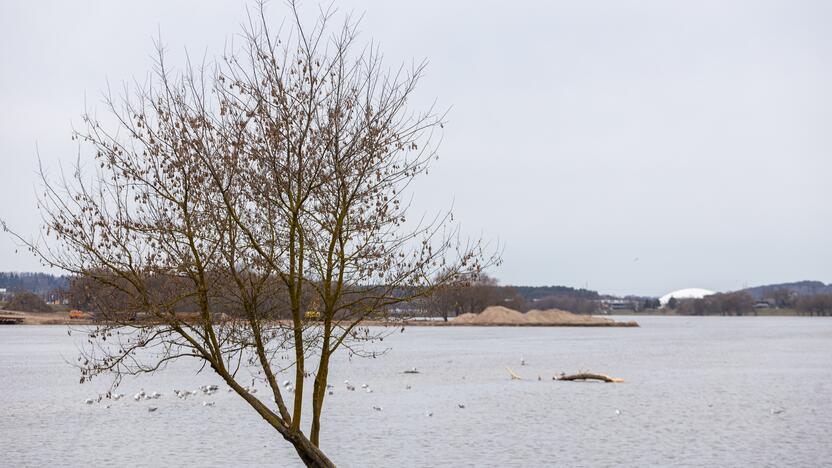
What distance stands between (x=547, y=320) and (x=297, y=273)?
18404cm

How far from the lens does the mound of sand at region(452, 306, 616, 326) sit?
182 meters

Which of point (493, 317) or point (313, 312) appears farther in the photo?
point (493, 317)

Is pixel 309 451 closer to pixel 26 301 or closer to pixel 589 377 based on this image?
pixel 589 377

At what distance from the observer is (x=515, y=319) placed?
614 feet

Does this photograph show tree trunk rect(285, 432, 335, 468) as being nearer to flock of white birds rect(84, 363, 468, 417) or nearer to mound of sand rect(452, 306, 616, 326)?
flock of white birds rect(84, 363, 468, 417)

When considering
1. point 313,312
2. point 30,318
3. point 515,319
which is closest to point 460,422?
point 313,312

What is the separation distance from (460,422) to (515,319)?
512ft

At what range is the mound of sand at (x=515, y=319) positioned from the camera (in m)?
182

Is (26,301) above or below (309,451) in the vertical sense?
above

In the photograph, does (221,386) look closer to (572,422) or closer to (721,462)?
(572,422)

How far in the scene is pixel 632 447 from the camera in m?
27.3

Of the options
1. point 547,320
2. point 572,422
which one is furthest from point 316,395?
point 547,320

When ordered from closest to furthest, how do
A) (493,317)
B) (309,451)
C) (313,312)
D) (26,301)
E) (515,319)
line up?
(313,312)
(309,451)
(26,301)
(493,317)
(515,319)

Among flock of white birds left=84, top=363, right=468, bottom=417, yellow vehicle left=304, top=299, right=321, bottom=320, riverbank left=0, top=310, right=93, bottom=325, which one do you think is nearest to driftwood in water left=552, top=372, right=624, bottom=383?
flock of white birds left=84, top=363, right=468, bottom=417
